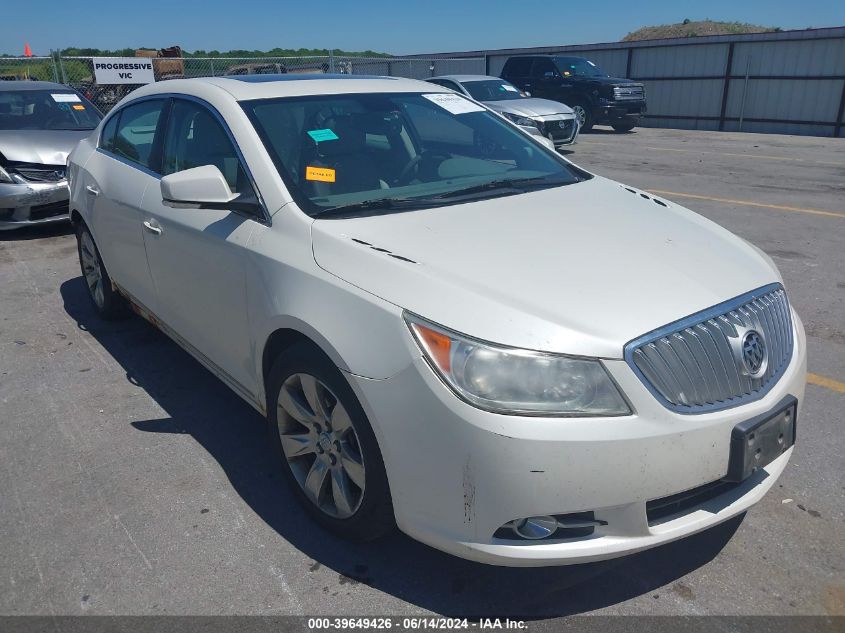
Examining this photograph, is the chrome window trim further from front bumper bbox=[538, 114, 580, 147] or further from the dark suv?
the dark suv

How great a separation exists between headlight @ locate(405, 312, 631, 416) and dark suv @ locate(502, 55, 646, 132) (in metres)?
17.9

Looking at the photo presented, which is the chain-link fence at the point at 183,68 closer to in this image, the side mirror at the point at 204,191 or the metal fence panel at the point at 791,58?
the metal fence panel at the point at 791,58

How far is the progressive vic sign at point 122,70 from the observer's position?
1509 centimetres

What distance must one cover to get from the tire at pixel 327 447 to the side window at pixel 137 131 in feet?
6.37

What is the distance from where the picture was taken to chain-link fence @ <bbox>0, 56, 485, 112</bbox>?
1650 centimetres

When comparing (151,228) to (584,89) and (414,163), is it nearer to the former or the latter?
(414,163)

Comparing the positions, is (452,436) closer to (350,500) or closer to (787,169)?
(350,500)

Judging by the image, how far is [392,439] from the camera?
228 cm

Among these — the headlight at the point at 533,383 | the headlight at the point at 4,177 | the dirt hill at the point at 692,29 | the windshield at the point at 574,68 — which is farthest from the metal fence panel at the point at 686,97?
the dirt hill at the point at 692,29

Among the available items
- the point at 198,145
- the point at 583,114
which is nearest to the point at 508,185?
the point at 198,145

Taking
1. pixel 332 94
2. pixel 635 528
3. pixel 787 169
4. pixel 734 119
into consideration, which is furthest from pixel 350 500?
pixel 734 119

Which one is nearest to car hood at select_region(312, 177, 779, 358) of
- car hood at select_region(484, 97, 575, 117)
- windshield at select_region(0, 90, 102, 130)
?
windshield at select_region(0, 90, 102, 130)

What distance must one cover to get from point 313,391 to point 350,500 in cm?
43

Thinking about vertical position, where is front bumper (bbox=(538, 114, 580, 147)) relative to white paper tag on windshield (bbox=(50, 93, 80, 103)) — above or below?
below
